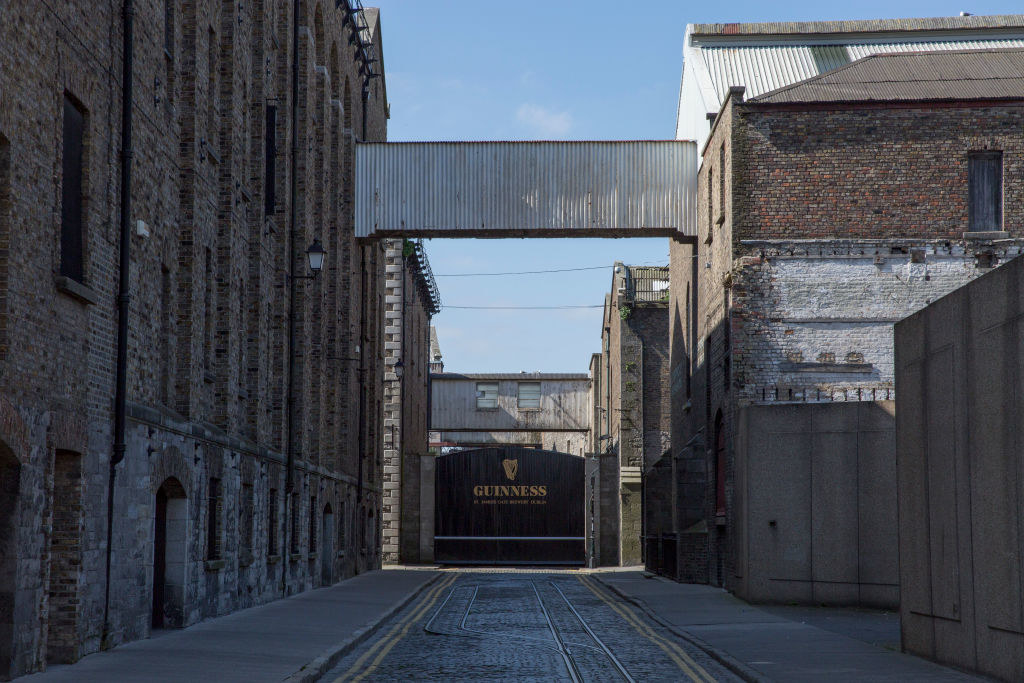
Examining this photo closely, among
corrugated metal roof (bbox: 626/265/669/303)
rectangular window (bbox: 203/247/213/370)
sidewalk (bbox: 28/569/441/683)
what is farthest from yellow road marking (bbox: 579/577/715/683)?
corrugated metal roof (bbox: 626/265/669/303)

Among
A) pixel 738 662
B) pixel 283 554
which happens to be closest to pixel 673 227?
pixel 283 554

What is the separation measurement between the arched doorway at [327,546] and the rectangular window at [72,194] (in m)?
18.3

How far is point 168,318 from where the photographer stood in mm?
18328

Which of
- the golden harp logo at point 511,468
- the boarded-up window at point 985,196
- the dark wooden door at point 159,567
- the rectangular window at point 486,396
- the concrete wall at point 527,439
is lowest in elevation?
the dark wooden door at point 159,567

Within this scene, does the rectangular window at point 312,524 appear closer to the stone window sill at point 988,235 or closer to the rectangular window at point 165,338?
the rectangular window at point 165,338

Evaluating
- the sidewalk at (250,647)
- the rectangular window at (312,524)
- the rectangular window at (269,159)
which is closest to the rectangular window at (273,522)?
A: the sidewalk at (250,647)

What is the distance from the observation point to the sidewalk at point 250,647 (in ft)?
40.1

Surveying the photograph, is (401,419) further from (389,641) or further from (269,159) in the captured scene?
(389,641)

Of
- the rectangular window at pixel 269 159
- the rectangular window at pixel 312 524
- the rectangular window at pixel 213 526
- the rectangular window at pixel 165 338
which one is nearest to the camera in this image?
the rectangular window at pixel 165 338

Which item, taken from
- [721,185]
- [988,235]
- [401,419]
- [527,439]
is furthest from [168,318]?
[527,439]

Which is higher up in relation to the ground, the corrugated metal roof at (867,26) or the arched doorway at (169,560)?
the corrugated metal roof at (867,26)

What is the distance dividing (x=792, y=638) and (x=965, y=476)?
184 inches

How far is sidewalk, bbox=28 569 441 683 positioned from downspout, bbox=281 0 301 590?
8.18 ft

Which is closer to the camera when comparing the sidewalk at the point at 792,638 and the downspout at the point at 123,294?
the sidewalk at the point at 792,638
